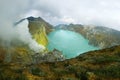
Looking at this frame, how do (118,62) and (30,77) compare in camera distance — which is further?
(118,62)

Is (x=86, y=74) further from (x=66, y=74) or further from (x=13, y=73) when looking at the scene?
(x=13, y=73)

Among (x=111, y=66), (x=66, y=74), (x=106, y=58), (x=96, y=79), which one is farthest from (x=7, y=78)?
(x=106, y=58)

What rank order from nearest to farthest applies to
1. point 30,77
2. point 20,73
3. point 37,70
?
point 30,77 → point 20,73 → point 37,70

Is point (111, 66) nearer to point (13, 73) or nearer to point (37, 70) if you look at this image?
point (37, 70)

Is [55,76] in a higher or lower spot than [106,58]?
lower

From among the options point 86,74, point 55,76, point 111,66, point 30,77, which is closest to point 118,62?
point 111,66

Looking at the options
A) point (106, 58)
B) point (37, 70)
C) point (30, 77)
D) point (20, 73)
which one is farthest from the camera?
point (106, 58)

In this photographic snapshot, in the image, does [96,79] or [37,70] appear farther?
[37,70]

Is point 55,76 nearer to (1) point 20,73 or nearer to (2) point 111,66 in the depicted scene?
(1) point 20,73
